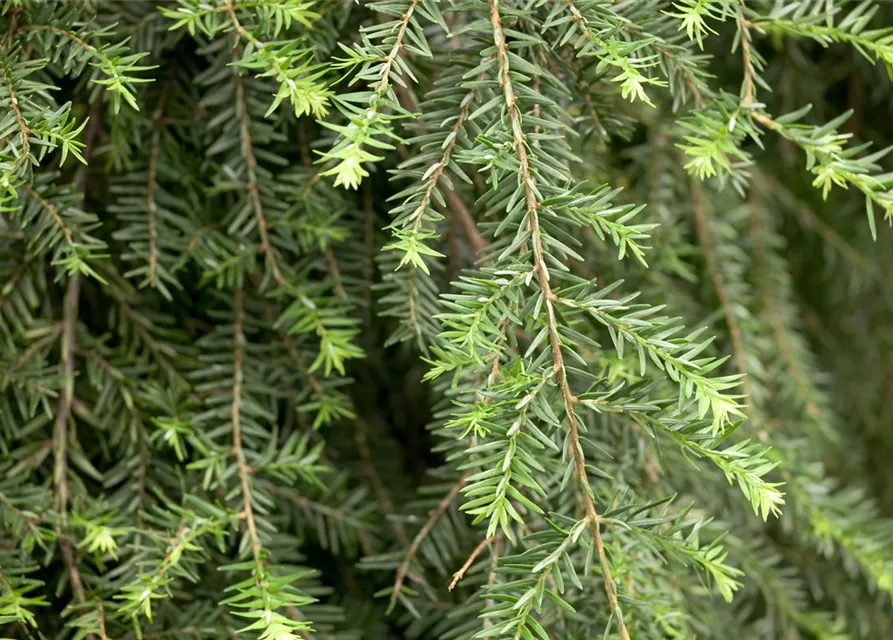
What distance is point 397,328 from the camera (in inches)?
22.8

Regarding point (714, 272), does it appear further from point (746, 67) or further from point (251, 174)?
point (251, 174)

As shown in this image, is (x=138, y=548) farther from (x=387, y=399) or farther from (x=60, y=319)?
(x=387, y=399)

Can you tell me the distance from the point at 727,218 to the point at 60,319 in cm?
56

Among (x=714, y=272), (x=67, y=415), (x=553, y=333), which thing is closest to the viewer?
(x=553, y=333)

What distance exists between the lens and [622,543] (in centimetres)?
52

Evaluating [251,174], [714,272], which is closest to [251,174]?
[251,174]

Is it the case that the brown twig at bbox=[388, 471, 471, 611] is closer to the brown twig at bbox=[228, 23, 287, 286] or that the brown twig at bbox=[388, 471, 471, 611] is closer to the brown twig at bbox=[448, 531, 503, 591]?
the brown twig at bbox=[448, 531, 503, 591]

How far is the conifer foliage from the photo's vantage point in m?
0.43

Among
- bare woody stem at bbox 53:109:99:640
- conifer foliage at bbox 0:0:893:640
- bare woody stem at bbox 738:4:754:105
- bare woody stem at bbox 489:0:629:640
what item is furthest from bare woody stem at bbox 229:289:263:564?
bare woody stem at bbox 738:4:754:105

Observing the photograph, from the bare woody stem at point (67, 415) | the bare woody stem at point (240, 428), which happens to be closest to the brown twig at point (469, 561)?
the bare woody stem at point (240, 428)

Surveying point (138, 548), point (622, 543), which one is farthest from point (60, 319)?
point (622, 543)

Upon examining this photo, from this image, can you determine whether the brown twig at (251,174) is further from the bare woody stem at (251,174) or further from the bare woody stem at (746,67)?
the bare woody stem at (746,67)

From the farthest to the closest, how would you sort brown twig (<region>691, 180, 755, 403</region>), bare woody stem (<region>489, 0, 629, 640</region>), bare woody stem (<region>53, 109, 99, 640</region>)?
brown twig (<region>691, 180, 755, 403</region>) < bare woody stem (<region>53, 109, 99, 640</region>) < bare woody stem (<region>489, 0, 629, 640</region>)

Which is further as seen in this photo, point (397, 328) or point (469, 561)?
point (397, 328)
